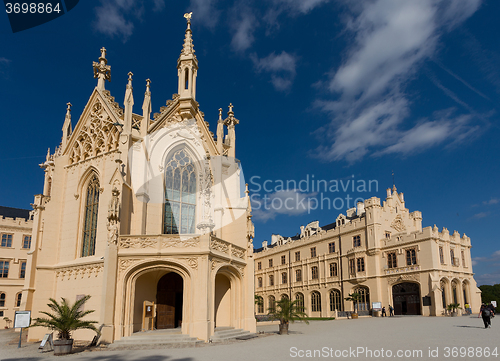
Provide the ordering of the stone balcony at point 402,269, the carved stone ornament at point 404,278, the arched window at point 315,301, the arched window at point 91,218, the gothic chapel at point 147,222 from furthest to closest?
the arched window at point 315,301
the stone balcony at point 402,269
the carved stone ornament at point 404,278
the arched window at point 91,218
the gothic chapel at point 147,222

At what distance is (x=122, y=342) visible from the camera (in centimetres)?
1688

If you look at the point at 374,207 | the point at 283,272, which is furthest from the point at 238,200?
the point at 283,272

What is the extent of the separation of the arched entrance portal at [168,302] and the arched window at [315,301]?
37.2 m

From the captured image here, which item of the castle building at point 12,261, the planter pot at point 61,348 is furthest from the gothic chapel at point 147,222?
the castle building at point 12,261

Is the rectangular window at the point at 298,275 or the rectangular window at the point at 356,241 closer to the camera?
the rectangular window at the point at 356,241

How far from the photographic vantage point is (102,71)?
2506 cm

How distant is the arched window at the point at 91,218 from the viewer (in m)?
21.7

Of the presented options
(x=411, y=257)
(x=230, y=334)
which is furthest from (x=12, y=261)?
(x=411, y=257)

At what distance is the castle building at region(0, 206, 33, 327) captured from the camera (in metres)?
39.4

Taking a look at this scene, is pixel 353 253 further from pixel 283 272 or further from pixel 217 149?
pixel 217 149

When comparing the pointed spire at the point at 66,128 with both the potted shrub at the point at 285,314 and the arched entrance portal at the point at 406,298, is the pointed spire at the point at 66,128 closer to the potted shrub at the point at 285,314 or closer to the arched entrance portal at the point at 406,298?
the potted shrub at the point at 285,314

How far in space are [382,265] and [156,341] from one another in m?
36.0

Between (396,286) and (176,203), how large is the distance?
1295 inches

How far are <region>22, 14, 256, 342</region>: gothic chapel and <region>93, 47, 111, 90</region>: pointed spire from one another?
0.23ft
